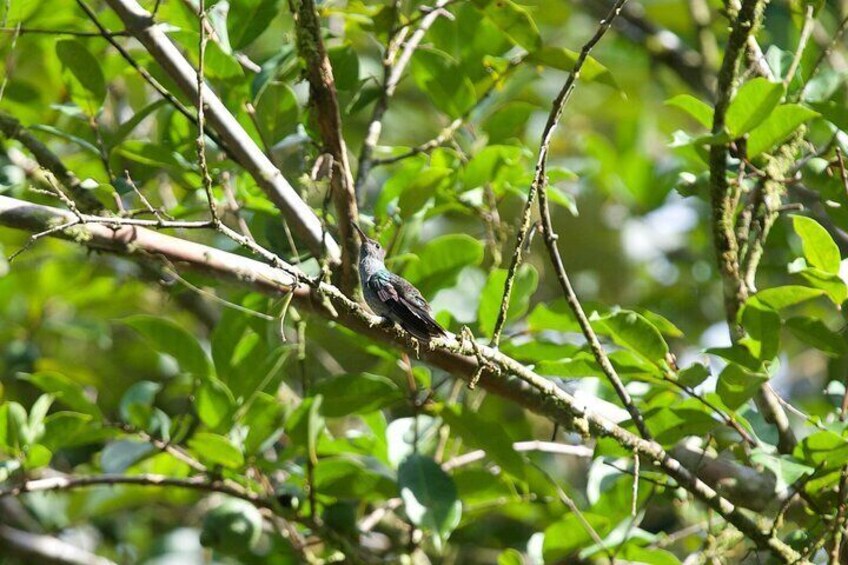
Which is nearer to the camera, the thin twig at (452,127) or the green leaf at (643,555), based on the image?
the green leaf at (643,555)

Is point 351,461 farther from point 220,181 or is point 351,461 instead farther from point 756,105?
point 756,105

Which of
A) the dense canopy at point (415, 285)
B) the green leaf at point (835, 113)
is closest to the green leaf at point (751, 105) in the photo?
the dense canopy at point (415, 285)

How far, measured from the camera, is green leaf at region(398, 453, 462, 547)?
291 cm

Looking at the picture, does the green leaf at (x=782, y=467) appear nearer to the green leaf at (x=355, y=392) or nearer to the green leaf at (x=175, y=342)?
the green leaf at (x=355, y=392)

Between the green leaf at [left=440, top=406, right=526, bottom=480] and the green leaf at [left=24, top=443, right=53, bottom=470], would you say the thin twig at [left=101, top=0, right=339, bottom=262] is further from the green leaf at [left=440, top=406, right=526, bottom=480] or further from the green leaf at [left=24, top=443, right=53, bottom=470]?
the green leaf at [left=24, top=443, right=53, bottom=470]

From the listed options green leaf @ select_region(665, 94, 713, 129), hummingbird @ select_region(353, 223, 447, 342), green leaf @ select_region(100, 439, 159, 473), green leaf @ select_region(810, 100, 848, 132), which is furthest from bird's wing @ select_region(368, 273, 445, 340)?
green leaf @ select_region(810, 100, 848, 132)

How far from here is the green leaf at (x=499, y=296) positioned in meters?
3.03

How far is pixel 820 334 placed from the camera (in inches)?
110

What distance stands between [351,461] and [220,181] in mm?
857

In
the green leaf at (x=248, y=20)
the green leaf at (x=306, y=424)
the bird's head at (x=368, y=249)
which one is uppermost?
the green leaf at (x=248, y=20)

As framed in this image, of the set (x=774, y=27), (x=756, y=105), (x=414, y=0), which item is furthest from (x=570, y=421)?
(x=774, y=27)

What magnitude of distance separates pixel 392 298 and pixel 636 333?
59 cm

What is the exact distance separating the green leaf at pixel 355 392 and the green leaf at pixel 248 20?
973 millimetres

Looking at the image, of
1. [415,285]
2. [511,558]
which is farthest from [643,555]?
[415,285]
